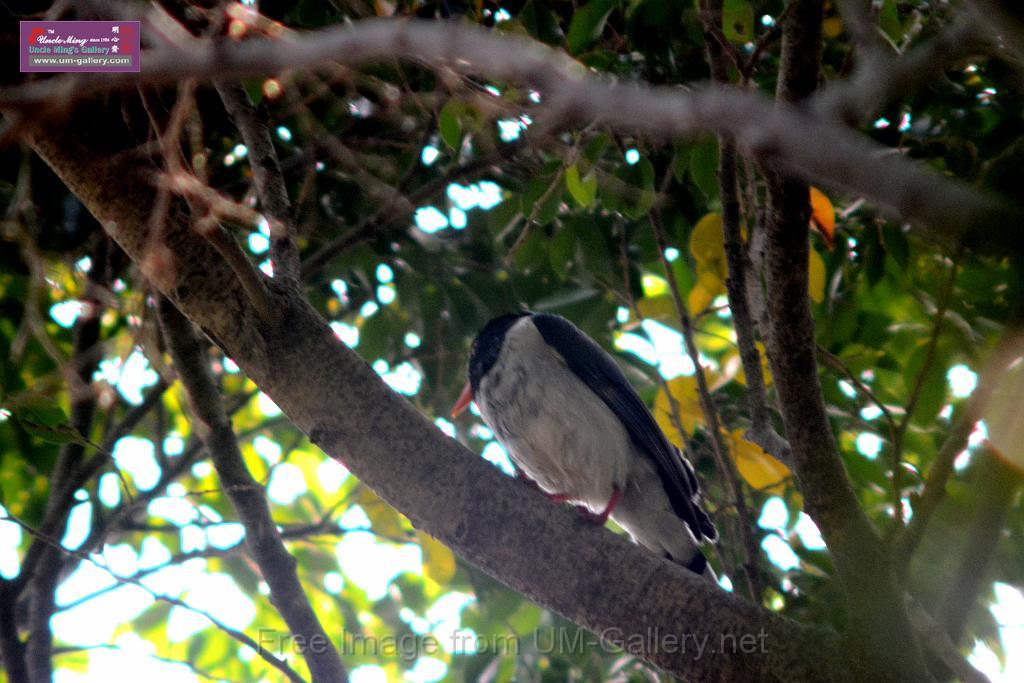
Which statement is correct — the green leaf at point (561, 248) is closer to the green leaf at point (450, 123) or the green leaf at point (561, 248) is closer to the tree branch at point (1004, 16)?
the green leaf at point (450, 123)

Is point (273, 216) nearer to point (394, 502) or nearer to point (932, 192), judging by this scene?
point (394, 502)

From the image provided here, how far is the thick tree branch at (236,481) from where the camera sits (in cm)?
278

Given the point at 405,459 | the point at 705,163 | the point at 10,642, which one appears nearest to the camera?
the point at 405,459

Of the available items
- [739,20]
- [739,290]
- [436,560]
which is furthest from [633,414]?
[739,20]

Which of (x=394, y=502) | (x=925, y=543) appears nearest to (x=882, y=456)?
(x=925, y=543)

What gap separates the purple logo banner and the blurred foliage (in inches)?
10.7

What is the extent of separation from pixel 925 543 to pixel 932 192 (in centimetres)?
262

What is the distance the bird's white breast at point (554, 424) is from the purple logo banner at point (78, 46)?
1689 millimetres

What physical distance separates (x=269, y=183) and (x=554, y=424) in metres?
1.43

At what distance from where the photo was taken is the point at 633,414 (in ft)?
11.6

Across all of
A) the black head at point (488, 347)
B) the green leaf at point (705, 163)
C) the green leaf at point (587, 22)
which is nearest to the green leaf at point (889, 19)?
the green leaf at point (705, 163)

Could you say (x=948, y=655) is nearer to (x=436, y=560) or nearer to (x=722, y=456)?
(x=722, y=456)

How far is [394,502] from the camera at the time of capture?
88.0 inches

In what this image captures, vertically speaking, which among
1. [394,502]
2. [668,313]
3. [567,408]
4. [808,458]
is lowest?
[567,408]
